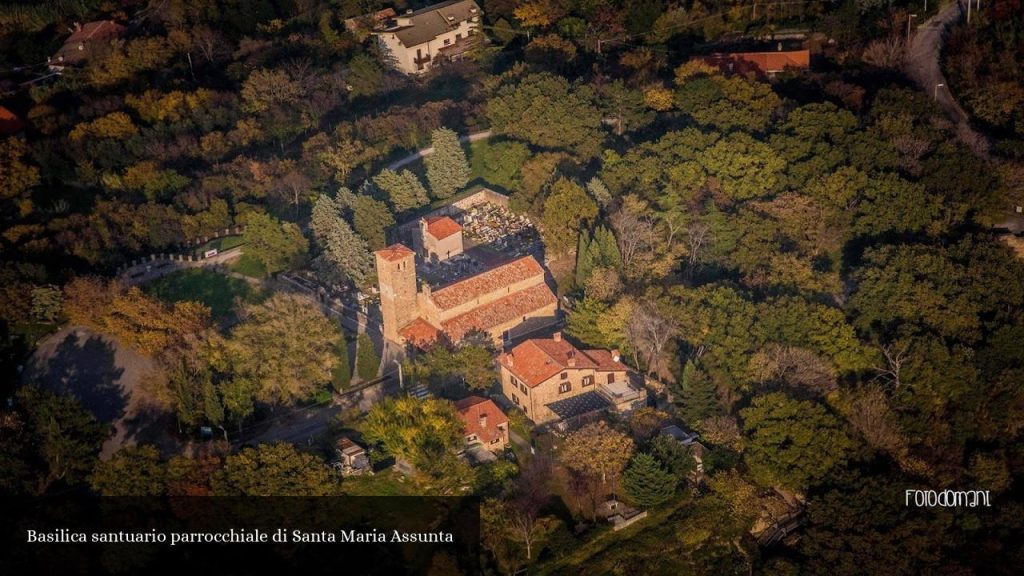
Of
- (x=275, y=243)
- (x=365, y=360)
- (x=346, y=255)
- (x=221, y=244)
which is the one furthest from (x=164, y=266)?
(x=365, y=360)

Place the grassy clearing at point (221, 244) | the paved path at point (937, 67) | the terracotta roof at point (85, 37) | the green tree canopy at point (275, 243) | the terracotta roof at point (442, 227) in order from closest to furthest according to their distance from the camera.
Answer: the green tree canopy at point (275, 243) < the terracotta roof at point (442, 227) < the grassy clearing at point (221, 244) < the paved path at point (937, 67) < the terracotta roof at point (85, 37)

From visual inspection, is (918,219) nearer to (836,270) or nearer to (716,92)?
(836,270)

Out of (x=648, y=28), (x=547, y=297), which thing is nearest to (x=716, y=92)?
(x=648, y=28)

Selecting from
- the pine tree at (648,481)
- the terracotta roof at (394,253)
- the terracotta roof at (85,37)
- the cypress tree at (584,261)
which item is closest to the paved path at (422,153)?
the cypress tree at (584,261)

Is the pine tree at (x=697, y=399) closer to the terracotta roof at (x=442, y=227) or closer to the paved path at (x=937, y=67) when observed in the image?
the terracotta roof at (x=442, y=227)

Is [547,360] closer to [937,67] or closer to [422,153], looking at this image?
[422,153]

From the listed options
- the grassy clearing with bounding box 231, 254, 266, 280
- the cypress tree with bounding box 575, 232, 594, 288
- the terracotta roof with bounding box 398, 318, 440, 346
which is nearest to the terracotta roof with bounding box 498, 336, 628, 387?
the terracotta roof with bounding box 398, 318, 440, 346

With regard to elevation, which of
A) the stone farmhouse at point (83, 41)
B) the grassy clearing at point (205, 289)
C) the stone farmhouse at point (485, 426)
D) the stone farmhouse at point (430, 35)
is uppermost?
the stone farmhouse at point (83, 41)
